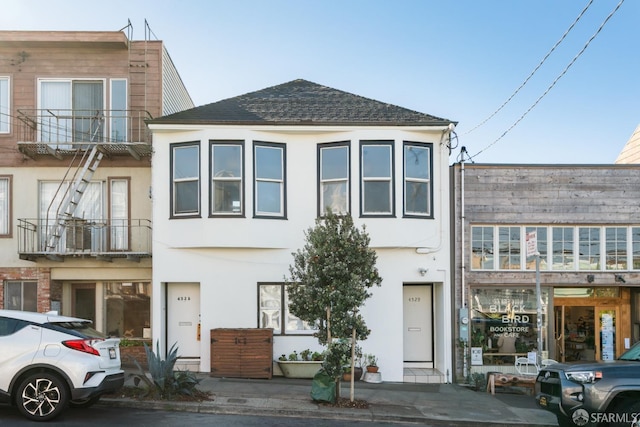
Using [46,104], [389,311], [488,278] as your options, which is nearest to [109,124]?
[46,104]

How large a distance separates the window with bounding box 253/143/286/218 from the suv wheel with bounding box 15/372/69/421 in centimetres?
634

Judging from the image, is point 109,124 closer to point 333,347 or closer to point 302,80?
point 302,80

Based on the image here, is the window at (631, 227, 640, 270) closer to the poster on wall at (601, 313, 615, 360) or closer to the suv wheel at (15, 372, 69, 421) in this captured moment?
the poster on wall at (601, 313, 615, 360)

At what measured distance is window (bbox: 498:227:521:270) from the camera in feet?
48.8

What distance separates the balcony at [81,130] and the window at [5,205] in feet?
3.22

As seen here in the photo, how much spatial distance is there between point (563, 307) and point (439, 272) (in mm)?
3793

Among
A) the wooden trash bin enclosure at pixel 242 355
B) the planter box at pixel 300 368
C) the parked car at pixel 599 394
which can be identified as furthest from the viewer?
the planter box at pixel 300 368

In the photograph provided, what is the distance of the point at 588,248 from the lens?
48.9 feet

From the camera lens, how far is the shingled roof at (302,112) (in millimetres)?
14359

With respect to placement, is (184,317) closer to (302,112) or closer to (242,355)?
(242,355)

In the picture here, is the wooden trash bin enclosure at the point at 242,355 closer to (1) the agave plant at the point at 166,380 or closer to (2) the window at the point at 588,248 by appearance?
(1) the agave plant at the point at 166,380

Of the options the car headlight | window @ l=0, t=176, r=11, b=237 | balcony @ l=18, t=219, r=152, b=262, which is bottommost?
the car headlight

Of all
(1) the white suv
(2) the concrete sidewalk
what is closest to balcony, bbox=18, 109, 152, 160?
(2) the concrete sidewalk

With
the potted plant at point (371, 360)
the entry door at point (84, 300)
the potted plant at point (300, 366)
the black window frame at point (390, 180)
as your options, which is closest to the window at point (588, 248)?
the black window frame at point (390, 180)
